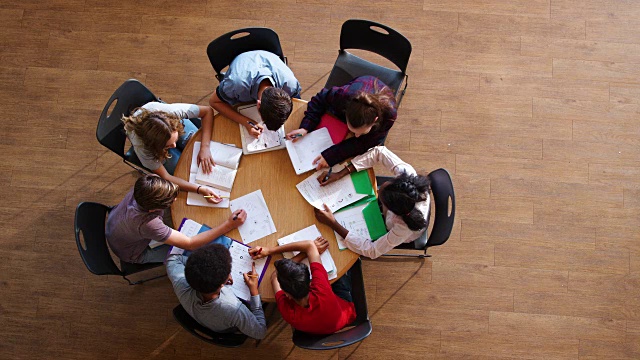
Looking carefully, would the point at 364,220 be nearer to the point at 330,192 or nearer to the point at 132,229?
the point at 330,192

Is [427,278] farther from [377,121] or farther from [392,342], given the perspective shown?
[377,121]

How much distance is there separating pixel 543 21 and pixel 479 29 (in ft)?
1.59

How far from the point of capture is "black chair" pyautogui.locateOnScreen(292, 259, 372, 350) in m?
2.62

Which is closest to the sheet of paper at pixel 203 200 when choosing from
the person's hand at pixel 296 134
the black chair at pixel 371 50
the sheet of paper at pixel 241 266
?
the sheet of paper at pixel 241 266

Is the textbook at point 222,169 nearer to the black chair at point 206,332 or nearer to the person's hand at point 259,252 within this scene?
the person's hand at point 259,252

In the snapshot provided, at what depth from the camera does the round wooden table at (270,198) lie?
2.71m

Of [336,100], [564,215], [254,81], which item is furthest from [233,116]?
[564,215]

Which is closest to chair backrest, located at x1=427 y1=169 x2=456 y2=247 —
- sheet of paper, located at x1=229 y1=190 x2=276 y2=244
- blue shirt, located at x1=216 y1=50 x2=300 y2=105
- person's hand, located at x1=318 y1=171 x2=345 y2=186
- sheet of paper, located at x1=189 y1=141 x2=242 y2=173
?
person's hand, located at x1=318 y1=171 x2=345 y2=186

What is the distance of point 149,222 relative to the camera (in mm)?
2646

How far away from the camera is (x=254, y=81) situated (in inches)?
114

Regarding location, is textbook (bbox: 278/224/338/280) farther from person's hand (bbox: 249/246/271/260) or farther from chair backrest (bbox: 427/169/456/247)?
chair backrest (bbox: 427/169/456/247)

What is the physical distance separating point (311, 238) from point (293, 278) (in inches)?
12.2

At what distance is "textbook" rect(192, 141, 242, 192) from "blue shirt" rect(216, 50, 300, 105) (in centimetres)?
29

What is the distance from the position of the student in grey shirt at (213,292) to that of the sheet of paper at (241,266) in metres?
0.03
